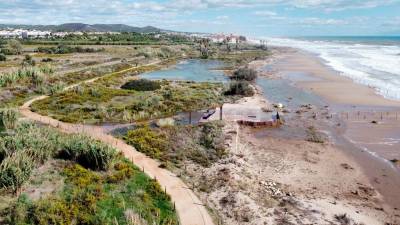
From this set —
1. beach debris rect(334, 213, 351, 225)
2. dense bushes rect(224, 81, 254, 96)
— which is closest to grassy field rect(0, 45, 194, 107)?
dense bushes rect(224, 81, 254, 96)

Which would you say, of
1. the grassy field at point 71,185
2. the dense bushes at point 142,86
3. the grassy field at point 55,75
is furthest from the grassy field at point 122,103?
the grassy field at point 71,185

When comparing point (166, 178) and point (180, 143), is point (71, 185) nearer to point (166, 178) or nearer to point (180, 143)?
point (166, 178)

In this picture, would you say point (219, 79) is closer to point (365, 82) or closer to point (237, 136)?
point (365, 82)

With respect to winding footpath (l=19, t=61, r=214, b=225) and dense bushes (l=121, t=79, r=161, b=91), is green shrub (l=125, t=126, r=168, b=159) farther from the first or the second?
dense bushes (l=121, t=79, r=161, b=91)

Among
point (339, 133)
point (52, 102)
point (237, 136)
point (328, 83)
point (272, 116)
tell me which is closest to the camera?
point (237, 136)

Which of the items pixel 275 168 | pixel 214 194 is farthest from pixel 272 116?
pixel 214 194

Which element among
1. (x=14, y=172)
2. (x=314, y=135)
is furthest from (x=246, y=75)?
(x=14, y=172)

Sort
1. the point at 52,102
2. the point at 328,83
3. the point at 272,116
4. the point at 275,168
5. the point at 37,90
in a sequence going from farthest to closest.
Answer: the point at 328,83 < the point at 37,90 < the point at 52,102 < the point at 272,116 < the point at 275,168
